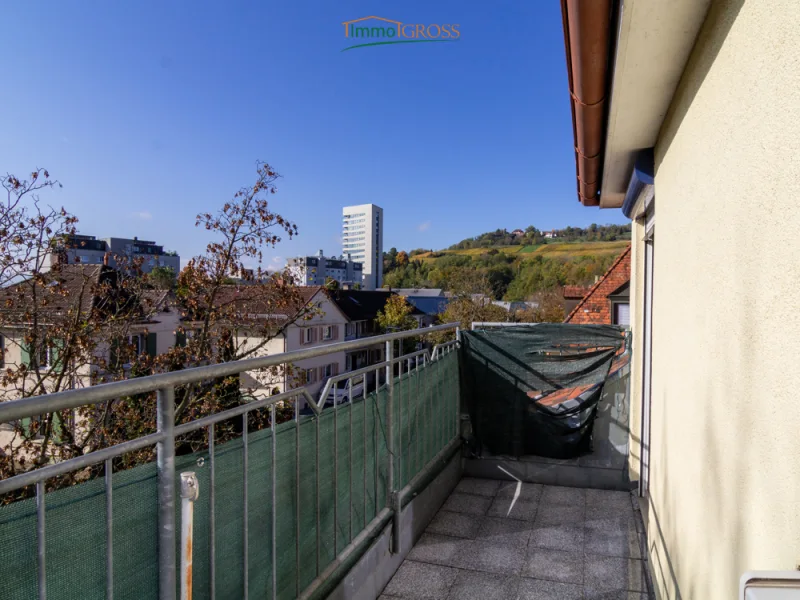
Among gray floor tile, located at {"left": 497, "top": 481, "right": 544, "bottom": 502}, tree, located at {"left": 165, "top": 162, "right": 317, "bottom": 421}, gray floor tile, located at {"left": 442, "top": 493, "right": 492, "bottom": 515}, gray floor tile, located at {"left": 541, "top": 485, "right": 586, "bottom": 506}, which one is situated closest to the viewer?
gray floor tile, located at {"left": 442, "top": 493, "right": 492, "bottom": 515}

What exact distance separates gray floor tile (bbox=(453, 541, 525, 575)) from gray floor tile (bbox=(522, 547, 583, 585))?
0.07 metres

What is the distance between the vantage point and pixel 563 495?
446cm

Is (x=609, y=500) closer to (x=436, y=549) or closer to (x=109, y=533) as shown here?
(x=436, y=549)

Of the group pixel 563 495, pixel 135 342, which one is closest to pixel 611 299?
pixel 563 495

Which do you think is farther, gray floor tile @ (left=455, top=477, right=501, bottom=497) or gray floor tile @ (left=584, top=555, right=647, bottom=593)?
gray floor tile @ (left=455, top=477, right=501, bottom=497)

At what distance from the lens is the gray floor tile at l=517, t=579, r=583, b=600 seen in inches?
113

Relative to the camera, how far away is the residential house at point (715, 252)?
106 centimetres

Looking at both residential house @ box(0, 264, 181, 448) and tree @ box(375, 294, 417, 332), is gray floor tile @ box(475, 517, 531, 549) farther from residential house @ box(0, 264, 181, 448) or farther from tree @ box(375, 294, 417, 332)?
tree @ box(375, 294, 417, 332)

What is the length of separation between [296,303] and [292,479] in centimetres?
547

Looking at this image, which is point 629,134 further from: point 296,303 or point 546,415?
point 296,303

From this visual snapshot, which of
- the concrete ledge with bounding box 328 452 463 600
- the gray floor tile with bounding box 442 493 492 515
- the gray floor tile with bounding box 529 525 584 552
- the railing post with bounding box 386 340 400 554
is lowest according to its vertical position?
the gray floor tile with bounding box 442 493 492 515

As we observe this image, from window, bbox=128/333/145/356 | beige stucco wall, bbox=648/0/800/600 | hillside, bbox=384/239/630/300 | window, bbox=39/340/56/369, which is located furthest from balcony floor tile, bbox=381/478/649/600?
hillside, bbox=384/239/630/300

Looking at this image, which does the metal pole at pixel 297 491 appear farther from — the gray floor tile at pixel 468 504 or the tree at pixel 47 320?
the tree at pixel 47 320

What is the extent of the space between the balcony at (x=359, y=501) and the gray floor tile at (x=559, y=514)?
0.07 feet
